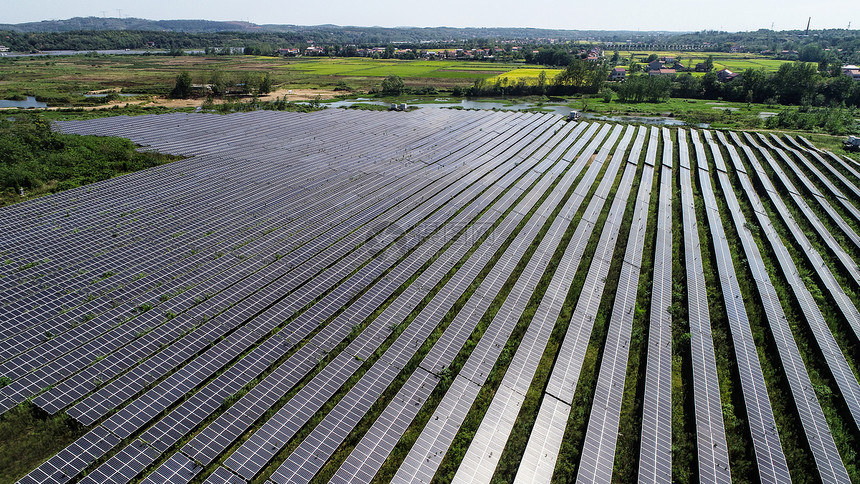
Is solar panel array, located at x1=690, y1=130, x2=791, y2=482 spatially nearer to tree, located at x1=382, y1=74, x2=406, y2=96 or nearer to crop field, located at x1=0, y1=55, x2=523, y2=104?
tree, located at x1=382, y1=74, x2=406, y2=96

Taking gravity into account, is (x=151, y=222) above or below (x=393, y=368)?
above

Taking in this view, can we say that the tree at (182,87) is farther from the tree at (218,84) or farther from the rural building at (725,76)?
the rural building at (725,76)

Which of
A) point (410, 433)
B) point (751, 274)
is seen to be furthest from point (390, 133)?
point (410, 433)

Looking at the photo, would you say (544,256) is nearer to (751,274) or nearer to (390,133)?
(751,274)

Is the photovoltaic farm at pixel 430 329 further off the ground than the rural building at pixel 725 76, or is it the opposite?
the rural building at pixel 725 76

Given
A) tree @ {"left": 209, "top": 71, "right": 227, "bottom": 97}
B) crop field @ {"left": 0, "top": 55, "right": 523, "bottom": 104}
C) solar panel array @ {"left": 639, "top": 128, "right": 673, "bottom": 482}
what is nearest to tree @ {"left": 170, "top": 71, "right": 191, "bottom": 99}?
tree @ {"left": 209, "top": 71, "right": 227, "bottom": 97}

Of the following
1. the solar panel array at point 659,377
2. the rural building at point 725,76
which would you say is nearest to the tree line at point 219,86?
the solar panel array at point 659,377
